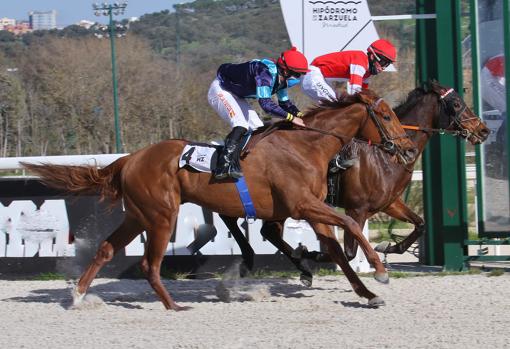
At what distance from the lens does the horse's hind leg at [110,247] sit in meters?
7.33

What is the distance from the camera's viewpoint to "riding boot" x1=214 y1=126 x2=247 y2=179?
22.8 feet

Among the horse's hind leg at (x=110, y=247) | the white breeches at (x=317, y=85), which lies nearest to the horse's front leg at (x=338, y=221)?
the horse's hind leg at (x=110, y=247)

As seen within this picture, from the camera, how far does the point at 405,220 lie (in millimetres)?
8281

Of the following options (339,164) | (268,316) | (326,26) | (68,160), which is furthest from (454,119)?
(68,160)

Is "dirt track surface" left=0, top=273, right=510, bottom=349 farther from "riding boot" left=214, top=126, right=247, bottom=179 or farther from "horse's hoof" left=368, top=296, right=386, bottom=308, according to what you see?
"riding boot" left=214, top=126, right=247, bottom=179

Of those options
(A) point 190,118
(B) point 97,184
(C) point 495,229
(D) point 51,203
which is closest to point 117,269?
(D) point 51,203

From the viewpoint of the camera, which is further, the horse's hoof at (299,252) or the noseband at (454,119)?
the noseband at (454,119)

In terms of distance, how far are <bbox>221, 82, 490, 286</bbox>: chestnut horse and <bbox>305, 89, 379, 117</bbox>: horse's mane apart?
563 millimetres

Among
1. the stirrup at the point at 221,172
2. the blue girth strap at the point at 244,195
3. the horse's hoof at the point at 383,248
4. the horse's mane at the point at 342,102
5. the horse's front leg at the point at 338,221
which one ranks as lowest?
the horse's hoof at the point at 383,248

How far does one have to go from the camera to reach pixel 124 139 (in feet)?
93.8

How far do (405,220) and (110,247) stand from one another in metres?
2.69

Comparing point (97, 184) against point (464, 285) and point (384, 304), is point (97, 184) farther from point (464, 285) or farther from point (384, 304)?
point (464, 285)

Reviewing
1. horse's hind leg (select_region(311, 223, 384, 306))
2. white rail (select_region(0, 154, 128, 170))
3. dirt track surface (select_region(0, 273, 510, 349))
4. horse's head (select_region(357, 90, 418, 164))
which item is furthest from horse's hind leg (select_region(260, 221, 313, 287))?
white rail (select_region(0, 154, 128, 170))

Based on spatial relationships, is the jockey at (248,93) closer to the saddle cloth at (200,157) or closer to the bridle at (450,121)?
the saddle cloth at (200,157)
